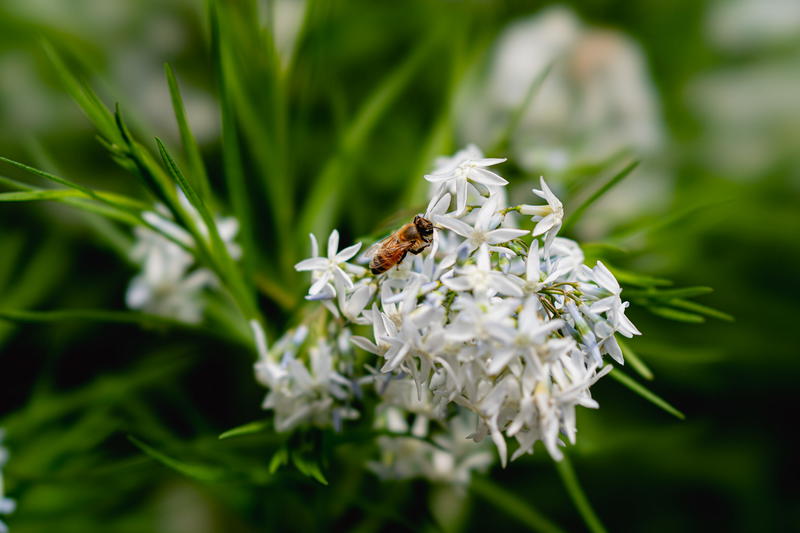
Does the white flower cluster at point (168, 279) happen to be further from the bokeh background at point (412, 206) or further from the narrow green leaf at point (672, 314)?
the narrow green leaf at point (672, 314)

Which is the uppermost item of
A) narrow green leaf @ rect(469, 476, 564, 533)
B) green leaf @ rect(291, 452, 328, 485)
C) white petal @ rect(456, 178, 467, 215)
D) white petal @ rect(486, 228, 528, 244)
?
white petal @ rect(456, 178, 467, 215)

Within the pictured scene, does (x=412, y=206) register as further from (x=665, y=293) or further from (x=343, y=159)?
(x=665, y=293)

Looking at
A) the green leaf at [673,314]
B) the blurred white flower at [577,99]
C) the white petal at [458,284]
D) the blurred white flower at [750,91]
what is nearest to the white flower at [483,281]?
the white petal at [458,284]

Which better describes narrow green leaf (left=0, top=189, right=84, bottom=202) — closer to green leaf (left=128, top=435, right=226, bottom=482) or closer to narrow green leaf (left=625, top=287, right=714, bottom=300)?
green leaf (left=128, top=435, right=226, bottom=482)

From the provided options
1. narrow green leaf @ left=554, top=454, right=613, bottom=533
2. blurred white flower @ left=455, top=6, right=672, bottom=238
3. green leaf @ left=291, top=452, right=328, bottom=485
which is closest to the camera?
green leaf @ left=291, top=452, right=328, bottom=485

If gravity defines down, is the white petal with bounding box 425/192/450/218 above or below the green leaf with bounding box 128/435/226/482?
above

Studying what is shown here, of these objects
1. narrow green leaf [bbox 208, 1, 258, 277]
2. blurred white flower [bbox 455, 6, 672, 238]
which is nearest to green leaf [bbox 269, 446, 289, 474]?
narrow green leaf [bbox 208, 1, 258, 277]
